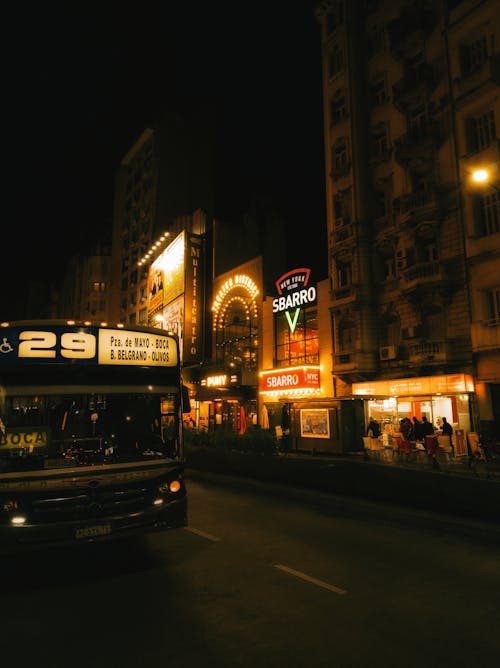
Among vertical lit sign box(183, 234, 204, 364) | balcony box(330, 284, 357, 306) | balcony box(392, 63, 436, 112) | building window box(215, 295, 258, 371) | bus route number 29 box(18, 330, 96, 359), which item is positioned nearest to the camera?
bus route number 29 box(18, 330, 96, 359)

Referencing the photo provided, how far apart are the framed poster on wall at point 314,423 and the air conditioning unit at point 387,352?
419 cm

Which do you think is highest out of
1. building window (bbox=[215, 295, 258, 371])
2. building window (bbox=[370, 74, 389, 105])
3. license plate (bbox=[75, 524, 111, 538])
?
building window (bbox=[370, 74, 389, 105])

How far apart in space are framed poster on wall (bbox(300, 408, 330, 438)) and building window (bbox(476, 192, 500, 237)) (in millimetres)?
11664

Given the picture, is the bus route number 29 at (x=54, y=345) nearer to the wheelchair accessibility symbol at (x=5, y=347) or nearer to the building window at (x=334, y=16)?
the wheelchair accessibility symbol at (x=5, y=347)

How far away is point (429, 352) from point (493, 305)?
3490 millimetres

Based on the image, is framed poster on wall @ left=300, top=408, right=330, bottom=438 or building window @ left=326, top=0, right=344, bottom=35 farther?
building window @ left=326, top=0, right=344, bottom=35

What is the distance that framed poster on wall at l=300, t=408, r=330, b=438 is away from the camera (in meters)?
25.0

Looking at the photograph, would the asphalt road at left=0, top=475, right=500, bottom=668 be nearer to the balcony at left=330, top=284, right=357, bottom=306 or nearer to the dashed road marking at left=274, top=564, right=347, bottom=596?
the dashed road marking at left=274, top=564, right=347, bottom=596

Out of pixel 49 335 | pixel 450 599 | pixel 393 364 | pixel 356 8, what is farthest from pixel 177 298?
pixel 450 599

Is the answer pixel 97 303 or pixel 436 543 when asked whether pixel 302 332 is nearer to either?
pixel 436 543

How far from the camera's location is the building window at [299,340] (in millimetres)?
29719

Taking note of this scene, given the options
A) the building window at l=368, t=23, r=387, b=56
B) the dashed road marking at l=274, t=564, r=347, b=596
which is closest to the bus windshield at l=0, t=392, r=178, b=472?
the dashed road marking at l=274, t=564, r=347, b=596

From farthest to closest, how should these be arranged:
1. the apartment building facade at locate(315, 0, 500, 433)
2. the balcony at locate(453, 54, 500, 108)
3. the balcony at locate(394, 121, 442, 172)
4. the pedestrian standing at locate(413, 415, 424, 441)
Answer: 1. the balcony at locate(394, 121, 442, 172)
2. the apartment building facade at locate(315, 0, 500, 433)
3. the balcony at locate(453, 54, 500, 108)
4. the pedestrian standing at locate(413, 415, 424, 441)

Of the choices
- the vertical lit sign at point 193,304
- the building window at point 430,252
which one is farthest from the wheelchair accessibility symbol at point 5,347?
the vertical lit sign at point 193,304
